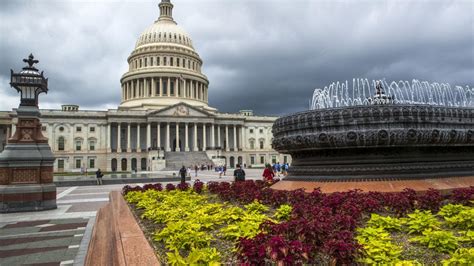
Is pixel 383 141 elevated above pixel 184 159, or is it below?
above

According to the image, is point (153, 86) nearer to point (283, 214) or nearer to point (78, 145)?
point (78, 145)

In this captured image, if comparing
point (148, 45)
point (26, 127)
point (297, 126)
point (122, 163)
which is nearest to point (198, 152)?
point (122, 163)

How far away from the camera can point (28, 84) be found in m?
15.8

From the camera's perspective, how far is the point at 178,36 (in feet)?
312

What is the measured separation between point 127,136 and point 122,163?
21.8ft

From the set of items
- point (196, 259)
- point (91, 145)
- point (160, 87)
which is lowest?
point (196, 259)

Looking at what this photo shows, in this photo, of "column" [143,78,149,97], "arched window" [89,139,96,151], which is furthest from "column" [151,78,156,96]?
"arched window" [89,139,96,151]

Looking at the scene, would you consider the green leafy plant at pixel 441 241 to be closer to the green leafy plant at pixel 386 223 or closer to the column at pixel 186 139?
the green leafy plant at pixel 386 223

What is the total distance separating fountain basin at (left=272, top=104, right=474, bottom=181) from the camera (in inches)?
282

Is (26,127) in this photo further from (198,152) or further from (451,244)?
(198,152)

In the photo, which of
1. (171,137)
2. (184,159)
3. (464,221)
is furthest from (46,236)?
(171,137)

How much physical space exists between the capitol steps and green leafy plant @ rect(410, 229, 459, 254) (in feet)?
209

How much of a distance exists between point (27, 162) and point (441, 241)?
15369 mm

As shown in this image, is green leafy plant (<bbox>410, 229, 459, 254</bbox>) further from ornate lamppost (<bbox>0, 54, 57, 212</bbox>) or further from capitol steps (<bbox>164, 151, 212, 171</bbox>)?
capitol steps (<bbox>164, 151, 212, 171</bbox>)
